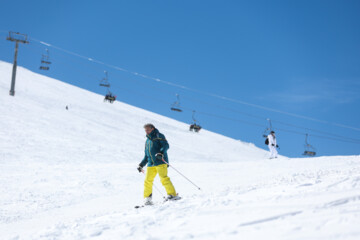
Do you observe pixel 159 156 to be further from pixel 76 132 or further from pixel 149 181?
pixel 76 132

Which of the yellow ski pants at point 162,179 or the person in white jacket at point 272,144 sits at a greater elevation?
the person in white jacket at point 272,144

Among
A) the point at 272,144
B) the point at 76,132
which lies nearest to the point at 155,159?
the point at 272,144

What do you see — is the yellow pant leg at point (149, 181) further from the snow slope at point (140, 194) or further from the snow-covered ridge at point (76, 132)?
the snow-covered ridge at point (76, 132)

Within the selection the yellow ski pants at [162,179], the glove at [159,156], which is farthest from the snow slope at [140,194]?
the glove at [159,156]

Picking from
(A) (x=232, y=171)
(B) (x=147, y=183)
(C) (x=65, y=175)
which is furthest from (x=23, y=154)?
(B) (x=147, y=183)

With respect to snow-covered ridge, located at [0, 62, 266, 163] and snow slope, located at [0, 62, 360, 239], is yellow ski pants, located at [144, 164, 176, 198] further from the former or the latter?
snow-covered ridge, located at [0, 62, 266, 163]

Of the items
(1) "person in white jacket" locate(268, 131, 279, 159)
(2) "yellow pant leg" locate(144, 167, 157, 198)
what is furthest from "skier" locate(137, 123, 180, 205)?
(1) "person in white jacket" locate(268, 131, 279, 159)

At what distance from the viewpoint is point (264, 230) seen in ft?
15.0

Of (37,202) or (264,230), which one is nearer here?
(264,230)

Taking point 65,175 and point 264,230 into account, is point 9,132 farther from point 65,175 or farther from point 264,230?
point 264,230

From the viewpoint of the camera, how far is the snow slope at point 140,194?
16.0 ft

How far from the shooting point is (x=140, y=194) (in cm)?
1041

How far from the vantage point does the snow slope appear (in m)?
4.86

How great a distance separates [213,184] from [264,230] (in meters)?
7.22
